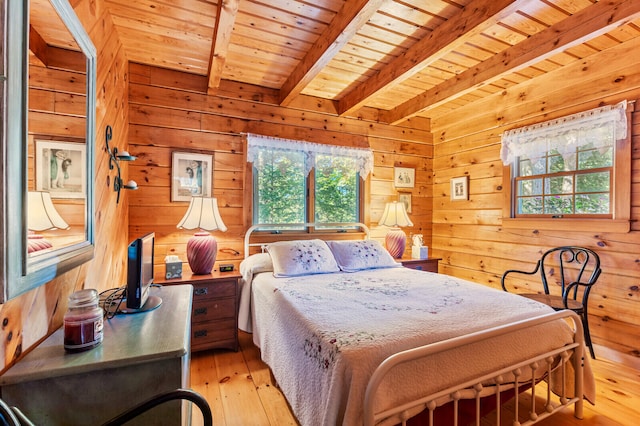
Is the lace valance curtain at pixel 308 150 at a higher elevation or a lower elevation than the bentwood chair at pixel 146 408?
higher

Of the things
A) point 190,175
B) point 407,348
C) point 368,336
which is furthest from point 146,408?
point 190,175

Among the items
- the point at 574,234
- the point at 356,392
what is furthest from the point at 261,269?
the point at 574,234

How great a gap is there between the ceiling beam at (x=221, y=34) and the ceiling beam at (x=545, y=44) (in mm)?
2094

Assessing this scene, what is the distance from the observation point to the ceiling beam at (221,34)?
1688 mm

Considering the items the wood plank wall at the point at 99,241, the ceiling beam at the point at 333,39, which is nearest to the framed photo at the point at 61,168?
the wood plank wall at the point at 99,241

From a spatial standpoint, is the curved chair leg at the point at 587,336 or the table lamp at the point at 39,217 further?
the curved chair leg at the point at 587,336

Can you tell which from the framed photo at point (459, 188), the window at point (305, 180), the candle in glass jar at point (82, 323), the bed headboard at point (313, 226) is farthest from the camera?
the framed photo at point (459, 188)

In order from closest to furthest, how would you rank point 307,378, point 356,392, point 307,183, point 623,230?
point 356,392 → point 307,378 → point 623,230 → point 307,183

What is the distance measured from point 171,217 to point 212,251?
0.58 metres

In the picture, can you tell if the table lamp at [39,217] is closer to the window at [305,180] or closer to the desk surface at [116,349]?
the desk surface at [116,349]

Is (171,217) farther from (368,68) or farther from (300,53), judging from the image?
(368,68)

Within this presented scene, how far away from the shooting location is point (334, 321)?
4.82 ft

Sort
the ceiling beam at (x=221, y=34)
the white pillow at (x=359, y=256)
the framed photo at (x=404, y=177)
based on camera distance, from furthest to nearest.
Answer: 1. the framed photo at (x=404, y=177)
2. the white pillow at (x=359, y=256)
3. the ceiling beam at (x=221, y=34)

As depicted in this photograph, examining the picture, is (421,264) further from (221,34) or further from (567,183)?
(221,34)
